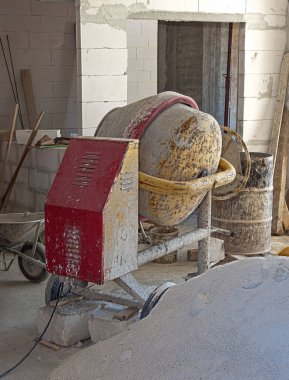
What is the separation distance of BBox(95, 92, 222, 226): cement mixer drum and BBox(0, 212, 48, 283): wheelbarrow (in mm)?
1366

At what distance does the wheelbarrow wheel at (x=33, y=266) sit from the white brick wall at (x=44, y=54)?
3939 millimetres

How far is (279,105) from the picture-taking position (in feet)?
21.7

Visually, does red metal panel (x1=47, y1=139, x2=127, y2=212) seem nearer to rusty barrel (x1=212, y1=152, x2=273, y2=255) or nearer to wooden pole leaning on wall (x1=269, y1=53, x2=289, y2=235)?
rusty barrel (x1=212, y1=152, x2=273, y2=255)

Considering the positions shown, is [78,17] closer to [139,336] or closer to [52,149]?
[52,149]

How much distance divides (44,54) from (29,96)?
2.05ft

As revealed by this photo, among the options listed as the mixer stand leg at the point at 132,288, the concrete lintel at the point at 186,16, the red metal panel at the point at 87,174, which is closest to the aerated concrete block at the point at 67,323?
the mixer stand leg at the point at 132,288

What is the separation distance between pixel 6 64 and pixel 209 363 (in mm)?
7058

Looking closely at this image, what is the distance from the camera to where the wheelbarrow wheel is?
5156 mm

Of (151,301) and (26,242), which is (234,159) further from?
(26,242)

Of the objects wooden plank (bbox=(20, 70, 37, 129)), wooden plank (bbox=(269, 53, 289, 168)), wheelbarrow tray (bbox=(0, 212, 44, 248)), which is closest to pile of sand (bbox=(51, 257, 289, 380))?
wheelbarrow tray (bbox=(0, 212, 44, 248))

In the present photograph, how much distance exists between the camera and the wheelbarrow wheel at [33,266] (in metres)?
5.16

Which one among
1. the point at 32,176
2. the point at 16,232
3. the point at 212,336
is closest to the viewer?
the point at 212,336

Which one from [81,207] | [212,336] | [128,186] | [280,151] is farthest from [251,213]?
[212,336]

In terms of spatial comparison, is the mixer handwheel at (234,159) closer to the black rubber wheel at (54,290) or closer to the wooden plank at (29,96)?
the black rubber wheel at (54,290)
